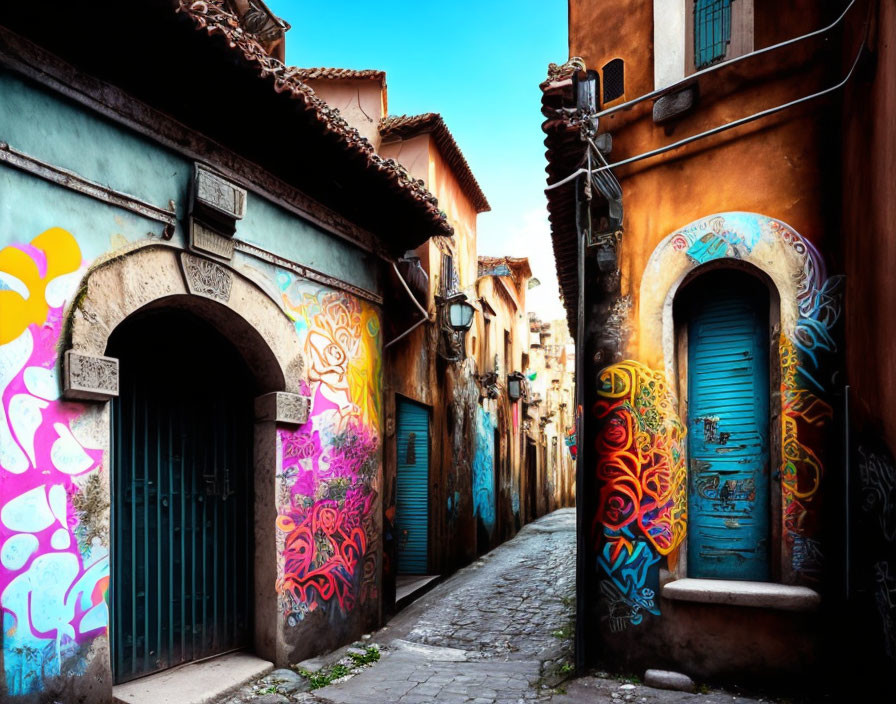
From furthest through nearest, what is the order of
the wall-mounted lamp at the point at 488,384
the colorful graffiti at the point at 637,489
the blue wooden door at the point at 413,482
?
the wall-mounted lamp at the point at 488,384, the blue wooden door at the point at 413,482, the colorful graffiti at the point at 637,489

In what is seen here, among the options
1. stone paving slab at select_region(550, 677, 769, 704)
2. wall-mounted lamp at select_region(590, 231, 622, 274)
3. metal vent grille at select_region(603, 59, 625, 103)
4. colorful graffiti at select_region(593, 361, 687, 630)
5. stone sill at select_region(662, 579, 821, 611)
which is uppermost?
metal vent grille at select_region(603, 59, 625, 103)

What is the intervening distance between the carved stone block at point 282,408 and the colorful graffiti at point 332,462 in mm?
162

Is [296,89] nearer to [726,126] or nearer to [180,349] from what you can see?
[180,349]

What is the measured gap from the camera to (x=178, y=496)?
5.70m

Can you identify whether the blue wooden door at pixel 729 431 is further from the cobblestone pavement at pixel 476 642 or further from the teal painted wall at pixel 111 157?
the teal painted wall at pixel 111 157

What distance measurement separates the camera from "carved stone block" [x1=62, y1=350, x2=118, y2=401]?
4.29 metres

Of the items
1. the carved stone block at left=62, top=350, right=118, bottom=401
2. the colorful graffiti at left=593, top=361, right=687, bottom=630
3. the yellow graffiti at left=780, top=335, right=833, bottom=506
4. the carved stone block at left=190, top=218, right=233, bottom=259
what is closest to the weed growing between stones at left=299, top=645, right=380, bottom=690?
the colorful graffiti at left=593, top=361, right=687, bottom=630

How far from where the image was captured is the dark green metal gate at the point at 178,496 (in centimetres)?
521

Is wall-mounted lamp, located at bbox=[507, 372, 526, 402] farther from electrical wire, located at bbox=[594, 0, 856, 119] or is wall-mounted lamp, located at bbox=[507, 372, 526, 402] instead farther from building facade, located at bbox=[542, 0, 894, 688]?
electrical wire, located at bbox=[594, 0, 856, 119]

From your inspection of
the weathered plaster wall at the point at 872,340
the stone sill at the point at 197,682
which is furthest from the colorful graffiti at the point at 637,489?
the stone sill at the point at 197,682

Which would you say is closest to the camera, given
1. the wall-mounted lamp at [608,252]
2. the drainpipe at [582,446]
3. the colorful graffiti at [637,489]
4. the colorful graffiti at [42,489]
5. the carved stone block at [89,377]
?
the colorful graffiti at [42,489]

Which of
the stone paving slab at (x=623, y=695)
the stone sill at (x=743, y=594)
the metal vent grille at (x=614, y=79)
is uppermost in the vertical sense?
the metal vent grille at (x=614, y=79)

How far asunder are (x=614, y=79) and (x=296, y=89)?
2.76 metres

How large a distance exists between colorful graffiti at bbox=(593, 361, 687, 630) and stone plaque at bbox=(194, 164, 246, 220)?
329 centimetres
